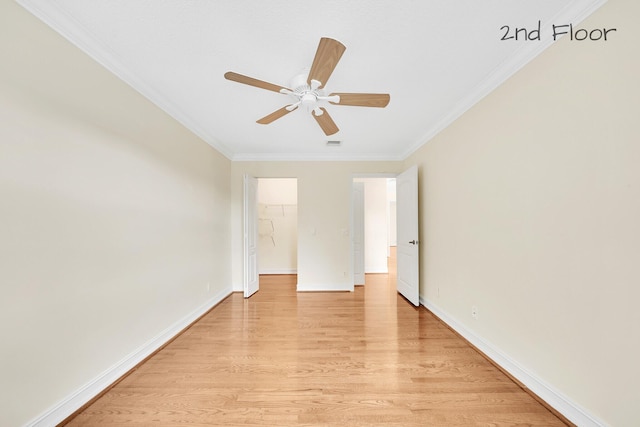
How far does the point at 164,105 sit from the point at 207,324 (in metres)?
2.51

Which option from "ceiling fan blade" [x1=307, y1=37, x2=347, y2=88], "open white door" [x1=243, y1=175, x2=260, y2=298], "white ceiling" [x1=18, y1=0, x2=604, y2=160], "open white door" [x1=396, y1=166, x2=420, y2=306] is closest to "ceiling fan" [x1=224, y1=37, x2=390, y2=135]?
"ceiling fan blade" [x1=307, y1=37, x2=347, y2=88]

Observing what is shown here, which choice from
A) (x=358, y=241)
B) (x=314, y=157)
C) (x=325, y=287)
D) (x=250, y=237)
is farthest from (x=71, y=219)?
(x=358, y=241)

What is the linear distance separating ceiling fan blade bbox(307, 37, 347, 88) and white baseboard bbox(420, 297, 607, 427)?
2.47 meters

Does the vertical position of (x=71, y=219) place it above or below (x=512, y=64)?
below

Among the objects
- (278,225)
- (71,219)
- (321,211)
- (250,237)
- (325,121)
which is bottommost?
(250,237)

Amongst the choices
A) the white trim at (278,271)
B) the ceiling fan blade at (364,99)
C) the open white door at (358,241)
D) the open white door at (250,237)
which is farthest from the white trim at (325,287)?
the ceiling fan blade at (364,99)

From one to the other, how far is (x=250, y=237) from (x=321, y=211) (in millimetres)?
1317

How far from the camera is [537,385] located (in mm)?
1640

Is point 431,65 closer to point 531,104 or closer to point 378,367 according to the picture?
point 531,104

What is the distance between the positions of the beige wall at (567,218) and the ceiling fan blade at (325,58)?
1409 mm

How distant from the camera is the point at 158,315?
228 centimetres

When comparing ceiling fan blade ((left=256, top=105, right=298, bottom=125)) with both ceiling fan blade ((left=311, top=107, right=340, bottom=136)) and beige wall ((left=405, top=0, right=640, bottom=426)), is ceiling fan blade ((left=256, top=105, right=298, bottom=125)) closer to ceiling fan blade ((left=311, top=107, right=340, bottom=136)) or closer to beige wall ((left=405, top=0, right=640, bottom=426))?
ceiling fan blade ((left=311, top=107, right=340, bottom=136))

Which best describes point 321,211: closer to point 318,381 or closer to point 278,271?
point 278,271

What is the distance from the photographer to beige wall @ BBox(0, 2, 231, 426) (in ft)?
4.02
